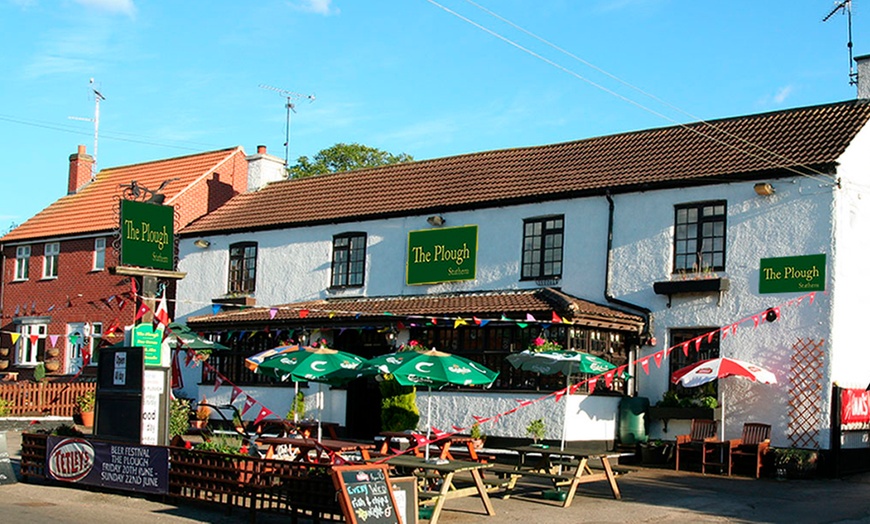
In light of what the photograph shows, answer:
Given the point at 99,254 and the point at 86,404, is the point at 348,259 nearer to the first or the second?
the point at 86,404

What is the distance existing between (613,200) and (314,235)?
9.09m

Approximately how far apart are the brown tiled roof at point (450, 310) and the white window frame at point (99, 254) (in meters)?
7.11

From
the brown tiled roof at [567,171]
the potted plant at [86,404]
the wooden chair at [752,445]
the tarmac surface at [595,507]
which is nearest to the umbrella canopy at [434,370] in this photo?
the tarmac surface at [595,507]

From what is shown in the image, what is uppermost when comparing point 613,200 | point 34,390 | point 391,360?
point 613,200

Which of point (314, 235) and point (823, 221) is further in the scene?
point (314, 235)

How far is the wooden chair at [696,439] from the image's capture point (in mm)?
20062

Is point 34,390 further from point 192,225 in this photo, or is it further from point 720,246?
point 720,246

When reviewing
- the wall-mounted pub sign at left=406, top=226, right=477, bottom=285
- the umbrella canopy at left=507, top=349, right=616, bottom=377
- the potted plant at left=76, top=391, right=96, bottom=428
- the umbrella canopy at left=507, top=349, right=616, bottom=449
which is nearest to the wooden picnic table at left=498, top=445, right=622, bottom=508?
the umbrella canopy at left=507, top=349, right=616, bottom=449

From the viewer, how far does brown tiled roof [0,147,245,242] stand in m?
34.1

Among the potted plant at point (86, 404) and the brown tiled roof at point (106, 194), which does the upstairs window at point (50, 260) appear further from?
the potted plant at point (86, 404)

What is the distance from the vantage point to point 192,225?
103 feet

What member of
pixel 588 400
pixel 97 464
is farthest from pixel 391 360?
pixel 588 400

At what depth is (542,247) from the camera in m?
23.9

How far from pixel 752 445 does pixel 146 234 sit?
12.8 meters
